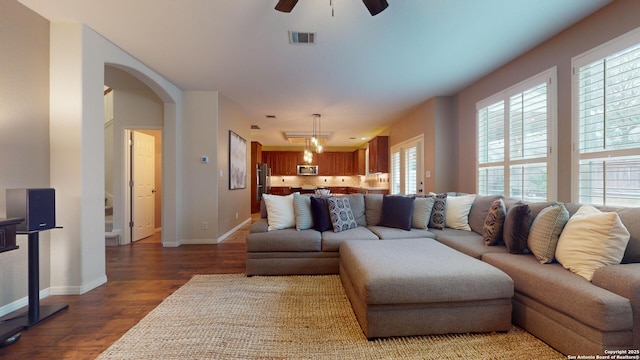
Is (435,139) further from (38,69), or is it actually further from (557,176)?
(38,69)

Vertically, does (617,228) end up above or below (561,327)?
above

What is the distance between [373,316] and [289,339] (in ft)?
1.94

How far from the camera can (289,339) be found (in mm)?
1750

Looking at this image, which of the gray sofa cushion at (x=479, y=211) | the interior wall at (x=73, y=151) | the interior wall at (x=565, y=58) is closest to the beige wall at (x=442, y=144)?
the interior wall at (x=565, y=58)

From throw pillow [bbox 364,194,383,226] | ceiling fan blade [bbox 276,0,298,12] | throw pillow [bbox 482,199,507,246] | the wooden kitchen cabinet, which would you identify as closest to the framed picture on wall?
throw pillow [bbox 364,194,383,226]

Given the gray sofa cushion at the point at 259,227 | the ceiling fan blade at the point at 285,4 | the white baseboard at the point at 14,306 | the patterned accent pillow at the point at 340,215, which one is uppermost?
the ceiling fan blade at the point at 285,4

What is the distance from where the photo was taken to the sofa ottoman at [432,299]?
1.68m

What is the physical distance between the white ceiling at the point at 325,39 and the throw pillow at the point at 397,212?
1799 millimetres

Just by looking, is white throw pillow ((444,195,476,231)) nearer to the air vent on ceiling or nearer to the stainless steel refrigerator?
the air vent on ceiling

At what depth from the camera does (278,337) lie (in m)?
1.77

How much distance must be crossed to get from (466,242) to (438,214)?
0.70 meters

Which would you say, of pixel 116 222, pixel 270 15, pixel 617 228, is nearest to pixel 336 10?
pixel 270 15

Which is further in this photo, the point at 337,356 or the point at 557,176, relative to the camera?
the point at 557,176

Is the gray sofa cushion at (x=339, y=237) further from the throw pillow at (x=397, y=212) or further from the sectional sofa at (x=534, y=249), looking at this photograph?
the throw pillow at (x=397, y=212)
